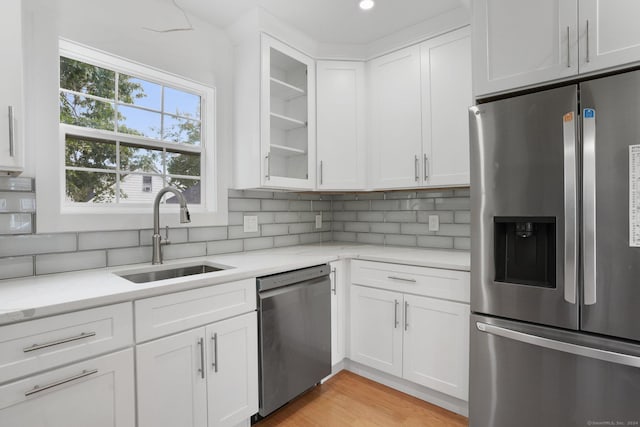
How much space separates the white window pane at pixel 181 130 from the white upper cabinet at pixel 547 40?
1.82 m

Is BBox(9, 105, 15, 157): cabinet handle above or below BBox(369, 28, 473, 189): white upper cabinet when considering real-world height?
below

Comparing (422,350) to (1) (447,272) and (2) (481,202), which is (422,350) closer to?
(1) (447,272)

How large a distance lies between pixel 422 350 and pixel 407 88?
1828 millimetres

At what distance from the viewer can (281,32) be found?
90.5 inches

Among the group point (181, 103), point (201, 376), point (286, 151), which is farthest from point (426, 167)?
point (201, 376)

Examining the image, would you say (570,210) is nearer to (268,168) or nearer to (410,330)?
(410,330)

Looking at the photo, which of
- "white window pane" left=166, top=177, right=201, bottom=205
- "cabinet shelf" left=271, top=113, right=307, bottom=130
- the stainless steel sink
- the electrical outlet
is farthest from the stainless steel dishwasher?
"cabinet shelf" left=271, top=113, right=307, bottom=130

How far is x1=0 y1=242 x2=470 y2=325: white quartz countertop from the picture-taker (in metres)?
1.13

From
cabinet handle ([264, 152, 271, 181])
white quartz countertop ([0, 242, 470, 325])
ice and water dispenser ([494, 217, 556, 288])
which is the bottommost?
white quartz countertop ([0, 242, 470, 325])

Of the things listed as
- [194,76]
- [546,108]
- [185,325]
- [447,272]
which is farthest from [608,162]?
[194,76]

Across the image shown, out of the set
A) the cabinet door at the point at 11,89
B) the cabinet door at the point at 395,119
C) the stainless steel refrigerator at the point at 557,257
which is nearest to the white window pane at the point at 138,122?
the cabinet door at the point at 11,89

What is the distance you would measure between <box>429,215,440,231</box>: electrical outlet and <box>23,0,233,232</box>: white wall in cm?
163

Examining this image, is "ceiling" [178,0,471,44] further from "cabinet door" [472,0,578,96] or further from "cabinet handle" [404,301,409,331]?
"cabinet handle" [404,301,409,331]

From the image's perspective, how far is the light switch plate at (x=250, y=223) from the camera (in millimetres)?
2508
